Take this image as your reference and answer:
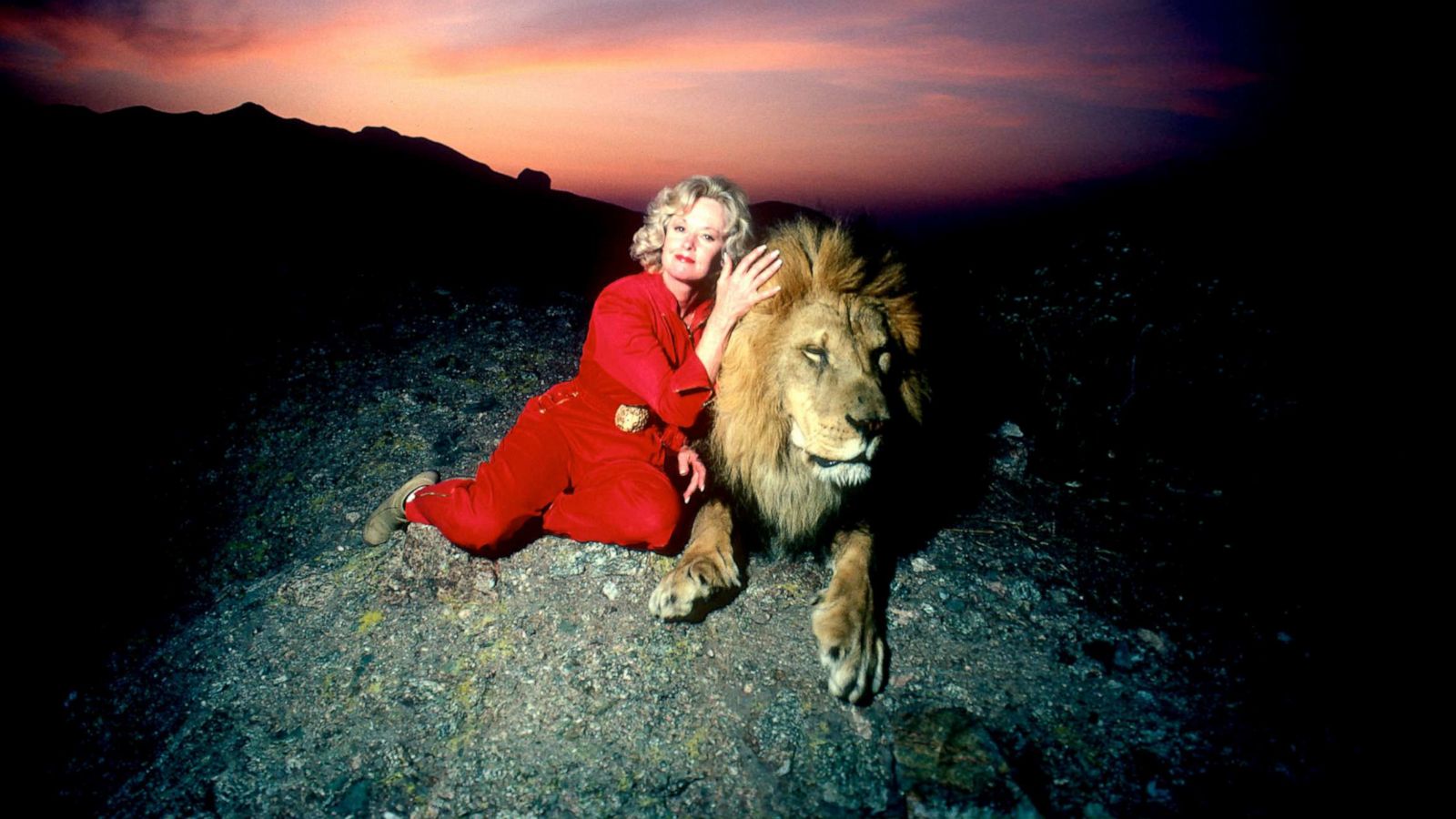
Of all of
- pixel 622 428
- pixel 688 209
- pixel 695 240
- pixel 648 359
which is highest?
pixel 688 209

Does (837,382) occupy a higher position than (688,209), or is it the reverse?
(688,209)

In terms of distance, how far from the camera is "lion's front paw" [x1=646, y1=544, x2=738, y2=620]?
7.25 feet

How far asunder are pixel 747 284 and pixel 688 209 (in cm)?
72

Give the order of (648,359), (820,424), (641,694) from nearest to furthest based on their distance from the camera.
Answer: (820,424) < (641,694) < (648,359)

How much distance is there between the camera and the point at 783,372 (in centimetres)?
208

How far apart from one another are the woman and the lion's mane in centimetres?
15

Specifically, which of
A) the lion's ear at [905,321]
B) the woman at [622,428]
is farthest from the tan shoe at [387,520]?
the lion's ear at [905,321]

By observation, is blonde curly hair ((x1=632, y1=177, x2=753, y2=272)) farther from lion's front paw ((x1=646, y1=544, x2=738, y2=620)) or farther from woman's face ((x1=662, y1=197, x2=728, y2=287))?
lion's front paw ((x1=646, y1=544, x2=738, y2=620))

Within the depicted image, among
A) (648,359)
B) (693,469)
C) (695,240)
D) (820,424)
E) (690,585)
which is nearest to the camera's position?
(820,424)

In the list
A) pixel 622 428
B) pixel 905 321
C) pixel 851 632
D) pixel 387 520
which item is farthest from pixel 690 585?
pixel 387 520

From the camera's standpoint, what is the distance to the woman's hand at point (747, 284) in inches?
82.7

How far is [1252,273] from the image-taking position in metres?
3.57

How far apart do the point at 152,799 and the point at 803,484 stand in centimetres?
220

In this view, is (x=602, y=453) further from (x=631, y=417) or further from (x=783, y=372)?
(x=783, y=372)
